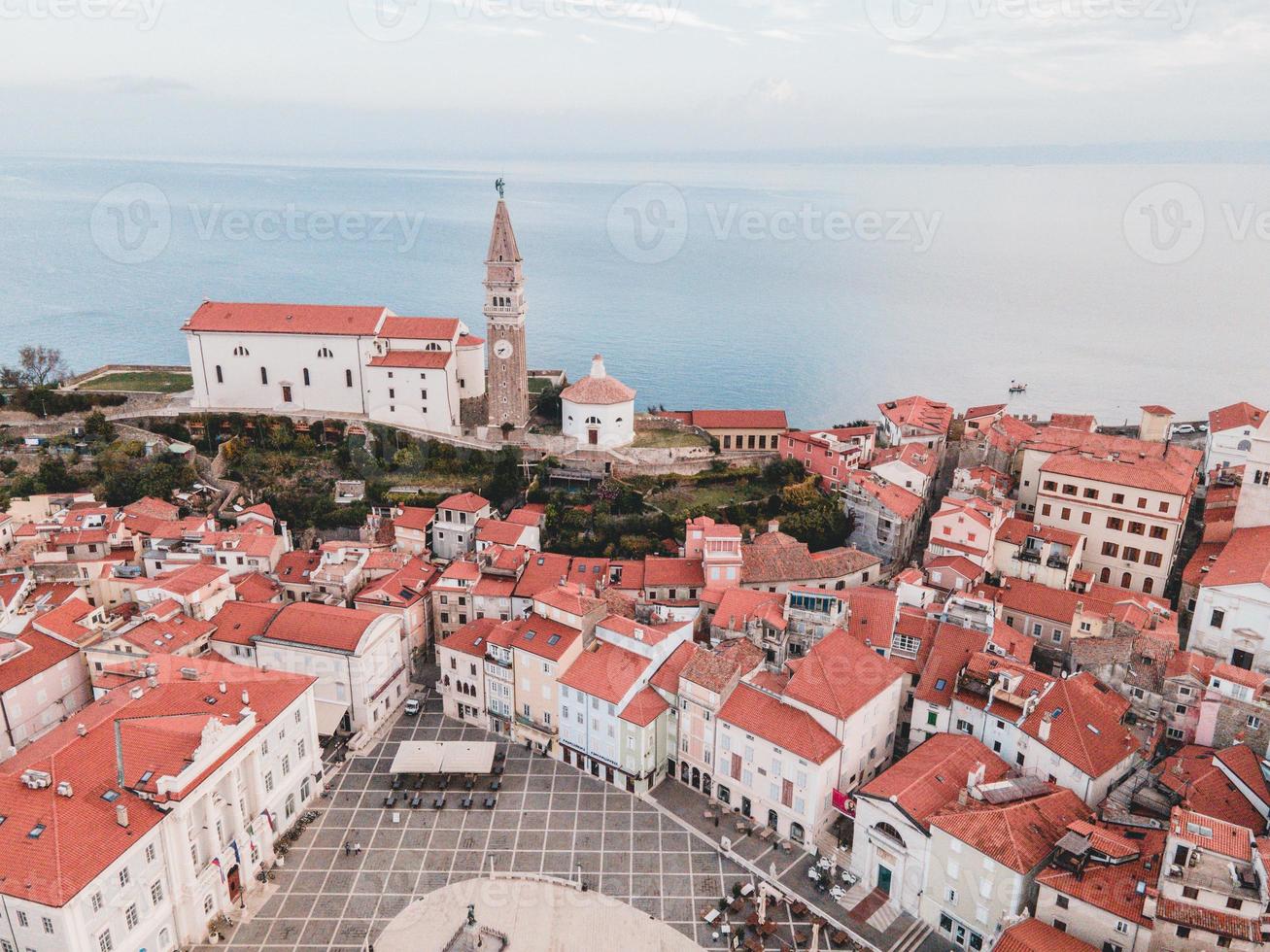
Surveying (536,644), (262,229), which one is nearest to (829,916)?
(536,644)

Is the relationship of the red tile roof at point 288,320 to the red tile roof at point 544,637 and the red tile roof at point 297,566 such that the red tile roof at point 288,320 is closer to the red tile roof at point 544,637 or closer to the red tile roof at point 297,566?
the red tile roof at point 297,566

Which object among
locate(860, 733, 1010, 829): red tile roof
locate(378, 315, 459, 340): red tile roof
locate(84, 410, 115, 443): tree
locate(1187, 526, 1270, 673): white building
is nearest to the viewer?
locate(860, 733, 1010, 829): red tile roof

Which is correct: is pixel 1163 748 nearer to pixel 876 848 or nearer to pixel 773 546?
pixel 876 848

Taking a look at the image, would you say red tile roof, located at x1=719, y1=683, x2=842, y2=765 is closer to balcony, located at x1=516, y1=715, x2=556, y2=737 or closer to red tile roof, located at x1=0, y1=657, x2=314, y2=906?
balcony, located at x1=516, y1=715, x2=556, y2=737

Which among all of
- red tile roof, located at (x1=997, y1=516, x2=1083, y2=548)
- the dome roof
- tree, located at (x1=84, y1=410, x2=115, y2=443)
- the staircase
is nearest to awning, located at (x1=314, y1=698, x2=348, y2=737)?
the staircase

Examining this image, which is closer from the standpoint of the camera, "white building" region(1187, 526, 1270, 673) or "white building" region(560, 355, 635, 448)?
"white building" region(1187, 526, 1270, 673)
